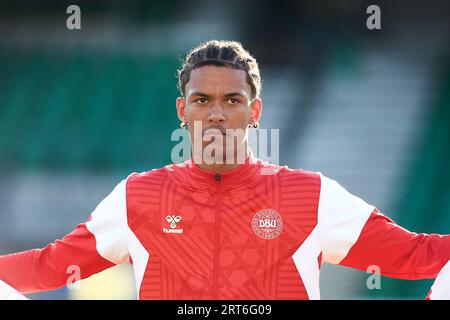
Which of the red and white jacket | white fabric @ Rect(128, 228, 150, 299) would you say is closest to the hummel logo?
the red and white jacket

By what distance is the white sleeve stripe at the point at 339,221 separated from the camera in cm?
282

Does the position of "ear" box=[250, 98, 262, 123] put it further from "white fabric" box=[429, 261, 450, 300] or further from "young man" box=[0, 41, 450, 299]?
"white fabric" box=[429, 261, 450, 300]

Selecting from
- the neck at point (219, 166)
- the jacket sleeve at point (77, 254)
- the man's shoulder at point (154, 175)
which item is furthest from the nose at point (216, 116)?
the jacket sleeve at point (77, 254)

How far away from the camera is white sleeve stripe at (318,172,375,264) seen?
111 inches

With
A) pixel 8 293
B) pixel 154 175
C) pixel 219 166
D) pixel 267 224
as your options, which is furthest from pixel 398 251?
pixel 8 293

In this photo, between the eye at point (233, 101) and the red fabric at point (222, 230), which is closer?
the red fabric at point (222, 230)

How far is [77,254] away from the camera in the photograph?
2.92 m

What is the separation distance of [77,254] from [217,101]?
30.9 inches

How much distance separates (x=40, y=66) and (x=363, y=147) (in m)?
3.62

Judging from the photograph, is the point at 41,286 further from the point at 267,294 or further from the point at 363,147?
the point at 363,147

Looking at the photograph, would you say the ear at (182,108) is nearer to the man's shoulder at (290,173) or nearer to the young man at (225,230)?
the young man at (225,230)

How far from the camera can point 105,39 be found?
8445mm

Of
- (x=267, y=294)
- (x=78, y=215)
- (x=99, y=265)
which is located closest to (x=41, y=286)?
(x=99, y=265)

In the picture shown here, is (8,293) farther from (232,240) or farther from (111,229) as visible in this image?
(232,240)
